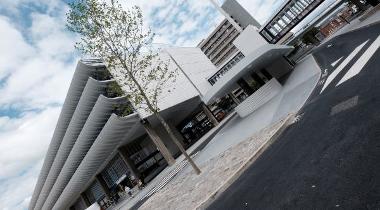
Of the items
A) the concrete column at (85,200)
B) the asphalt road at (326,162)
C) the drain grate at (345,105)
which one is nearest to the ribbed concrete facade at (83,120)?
the concrete column at (85,200)

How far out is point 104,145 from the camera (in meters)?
34.6

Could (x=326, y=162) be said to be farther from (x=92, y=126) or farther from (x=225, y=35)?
(x=225, y=35)

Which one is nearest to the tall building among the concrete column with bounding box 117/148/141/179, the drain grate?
the concrete column with bounding box 117/148/141/179

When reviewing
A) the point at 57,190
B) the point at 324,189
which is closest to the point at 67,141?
the point at 57,190

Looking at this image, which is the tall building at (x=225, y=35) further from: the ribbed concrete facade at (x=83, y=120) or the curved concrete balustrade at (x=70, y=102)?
the ribbed concrete facade at (x=83, y=120)

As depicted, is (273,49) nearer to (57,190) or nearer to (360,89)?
(360,89)

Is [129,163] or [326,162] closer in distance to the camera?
[326,162]

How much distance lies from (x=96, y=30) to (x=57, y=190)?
153 ft

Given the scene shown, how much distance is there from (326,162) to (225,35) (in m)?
104

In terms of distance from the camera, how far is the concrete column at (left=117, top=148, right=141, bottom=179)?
36844mm

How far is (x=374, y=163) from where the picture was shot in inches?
197

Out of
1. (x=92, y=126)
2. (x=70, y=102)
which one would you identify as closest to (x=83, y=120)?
(x=92, y=126)

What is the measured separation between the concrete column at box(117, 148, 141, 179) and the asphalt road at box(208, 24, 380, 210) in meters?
29.1

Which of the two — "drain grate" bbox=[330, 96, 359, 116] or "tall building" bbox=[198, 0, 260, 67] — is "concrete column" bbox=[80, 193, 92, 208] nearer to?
"drain grate" bbox=[330, 96, 359, 116]
